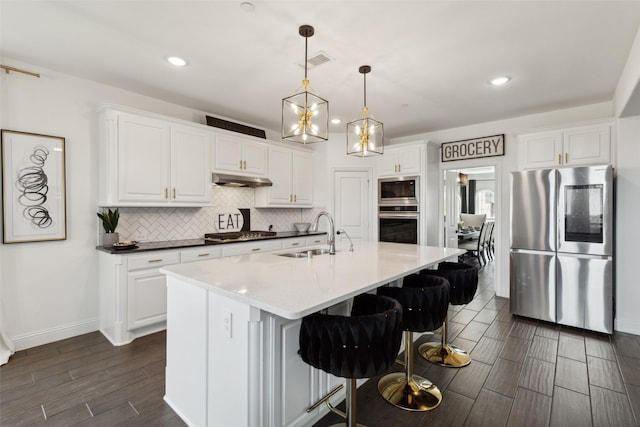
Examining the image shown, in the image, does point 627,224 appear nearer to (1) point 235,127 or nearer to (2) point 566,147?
(2) point 566,147

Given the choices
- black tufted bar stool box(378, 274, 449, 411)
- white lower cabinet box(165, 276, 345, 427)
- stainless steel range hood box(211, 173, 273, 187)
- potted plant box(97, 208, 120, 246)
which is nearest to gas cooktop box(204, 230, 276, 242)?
stainless steel range hood box(211, 173, 273, 187)

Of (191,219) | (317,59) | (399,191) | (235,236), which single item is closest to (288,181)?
(235,236)

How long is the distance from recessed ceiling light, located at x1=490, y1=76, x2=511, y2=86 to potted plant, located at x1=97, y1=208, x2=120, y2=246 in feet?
13.4

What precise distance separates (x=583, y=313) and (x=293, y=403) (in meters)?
3.31

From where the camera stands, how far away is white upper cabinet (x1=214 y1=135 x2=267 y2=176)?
→ 3.89 m

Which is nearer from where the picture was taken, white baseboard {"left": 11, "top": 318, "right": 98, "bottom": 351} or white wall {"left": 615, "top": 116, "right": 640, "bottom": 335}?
white baseboard {"left": 11, "top": 318, "right": 98, "bottom": 351}

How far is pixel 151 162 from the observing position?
3232 mm

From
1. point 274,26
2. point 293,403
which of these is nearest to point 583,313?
point 293,403

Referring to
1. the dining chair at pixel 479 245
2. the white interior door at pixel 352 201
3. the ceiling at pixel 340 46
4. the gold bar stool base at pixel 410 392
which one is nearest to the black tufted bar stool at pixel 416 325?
the gold bar stool base at pixel 410 392

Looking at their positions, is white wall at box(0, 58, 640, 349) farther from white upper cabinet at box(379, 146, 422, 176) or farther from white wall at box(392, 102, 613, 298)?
white upper cabinet at box(379, 146, 422, 176)

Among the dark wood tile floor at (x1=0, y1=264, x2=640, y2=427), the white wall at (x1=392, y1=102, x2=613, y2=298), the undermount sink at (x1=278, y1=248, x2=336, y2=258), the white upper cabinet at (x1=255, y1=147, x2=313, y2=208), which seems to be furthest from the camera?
the white upper cabinet at (x1=255, y1=147, x2=313, y2=208)

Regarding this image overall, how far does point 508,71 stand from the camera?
2.85 metres

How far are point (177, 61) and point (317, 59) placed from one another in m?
1.24

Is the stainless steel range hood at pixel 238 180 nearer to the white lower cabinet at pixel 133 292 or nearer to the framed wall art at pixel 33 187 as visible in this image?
the white lower cabinet at pixel 133 292
